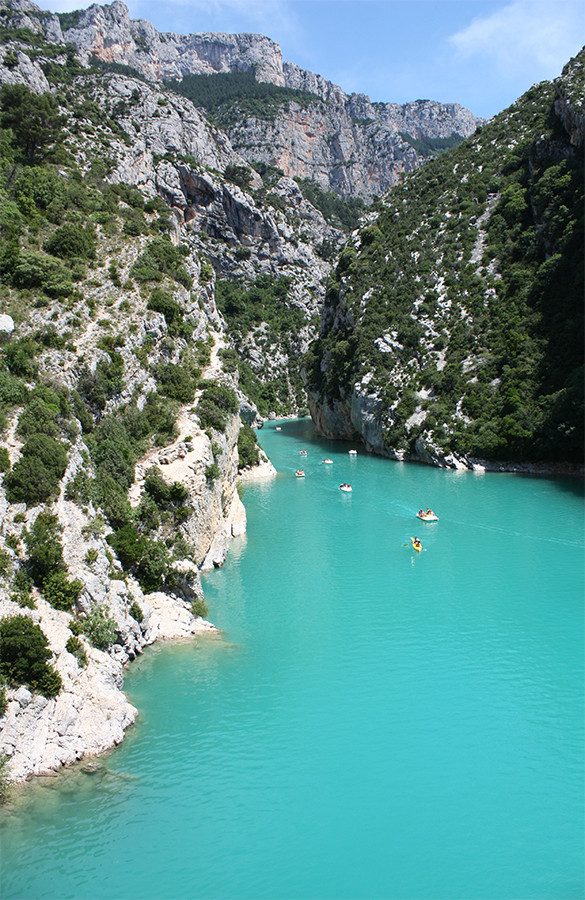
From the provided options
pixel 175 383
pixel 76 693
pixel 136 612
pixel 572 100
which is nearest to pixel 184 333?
pixel 175 383

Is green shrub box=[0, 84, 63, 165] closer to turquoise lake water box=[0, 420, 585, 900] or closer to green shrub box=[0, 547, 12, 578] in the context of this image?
turquoise lake water box=[0, 420, 585, 900]

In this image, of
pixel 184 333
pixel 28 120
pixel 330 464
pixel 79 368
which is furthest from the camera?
pixel 330 464

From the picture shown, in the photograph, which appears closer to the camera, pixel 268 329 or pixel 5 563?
pixel 5 563

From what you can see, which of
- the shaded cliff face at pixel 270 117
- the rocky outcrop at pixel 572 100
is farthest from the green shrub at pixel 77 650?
the shaded cliff face at pixel 270 117

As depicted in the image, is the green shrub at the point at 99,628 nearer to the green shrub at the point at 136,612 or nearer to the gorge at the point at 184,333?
the gorge at the point at 184,333

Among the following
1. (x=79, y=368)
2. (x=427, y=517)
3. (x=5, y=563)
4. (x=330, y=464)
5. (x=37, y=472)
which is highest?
(x=79, y=368)

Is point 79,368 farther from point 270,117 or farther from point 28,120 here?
point 270,117

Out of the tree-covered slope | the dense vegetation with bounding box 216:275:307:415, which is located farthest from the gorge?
the dense vegetation with bounding box 216:275:307:415

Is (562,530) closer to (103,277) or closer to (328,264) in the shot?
(103,277)
